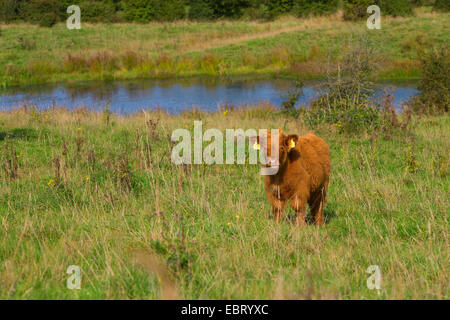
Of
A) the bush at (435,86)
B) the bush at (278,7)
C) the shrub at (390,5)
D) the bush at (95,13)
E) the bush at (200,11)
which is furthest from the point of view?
the bush at (200,11)

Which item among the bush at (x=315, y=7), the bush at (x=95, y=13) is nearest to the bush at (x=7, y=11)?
the bush at (x=95, y=13)

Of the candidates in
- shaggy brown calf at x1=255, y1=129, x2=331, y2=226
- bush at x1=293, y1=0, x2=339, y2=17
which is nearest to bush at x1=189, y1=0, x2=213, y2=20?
bush at x1=293, y1=0, x2=339, y2=17

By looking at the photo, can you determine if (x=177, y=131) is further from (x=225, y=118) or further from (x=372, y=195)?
(x=372, y=195)

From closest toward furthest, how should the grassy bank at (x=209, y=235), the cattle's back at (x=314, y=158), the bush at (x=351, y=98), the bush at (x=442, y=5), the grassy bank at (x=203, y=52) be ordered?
the grassy bank at (x=209, y=235) < the cattle's back at (x=314, y=158) < the bush at (x=351, y=98) < the grassy bank at (x=203, y=52) < the bush at (x=442, y=5)

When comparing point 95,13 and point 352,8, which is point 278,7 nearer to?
point 352,8

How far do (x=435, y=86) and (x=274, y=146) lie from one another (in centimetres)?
1414

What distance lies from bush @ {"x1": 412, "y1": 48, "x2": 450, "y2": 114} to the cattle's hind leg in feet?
39.9

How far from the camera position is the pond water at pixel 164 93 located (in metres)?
22.9

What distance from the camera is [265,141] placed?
5293mm

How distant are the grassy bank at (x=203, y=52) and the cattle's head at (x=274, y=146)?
2435 centimetres

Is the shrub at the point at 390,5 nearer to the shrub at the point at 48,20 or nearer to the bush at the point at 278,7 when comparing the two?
the bush at the point at 278,7

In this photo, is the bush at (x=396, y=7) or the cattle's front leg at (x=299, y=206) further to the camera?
the bush at (x=396, y=7)

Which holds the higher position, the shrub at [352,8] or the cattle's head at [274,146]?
the shrub at [352,8]
